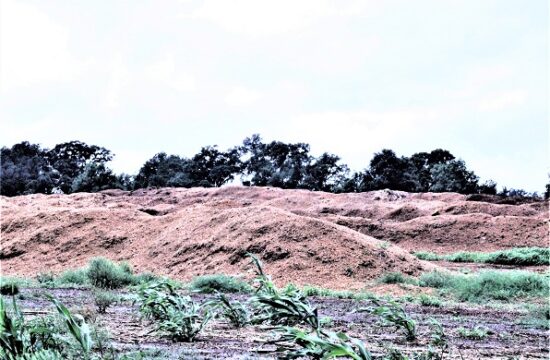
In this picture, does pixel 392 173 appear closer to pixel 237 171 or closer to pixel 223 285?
pixel 237 171

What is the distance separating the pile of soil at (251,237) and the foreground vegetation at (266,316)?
1749 mm

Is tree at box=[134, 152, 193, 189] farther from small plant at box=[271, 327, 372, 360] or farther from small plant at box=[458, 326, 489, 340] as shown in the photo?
small plant at box=[271, 327, 372, 360]

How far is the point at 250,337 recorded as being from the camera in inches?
251

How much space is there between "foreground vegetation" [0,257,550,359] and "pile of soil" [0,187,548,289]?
175 cm

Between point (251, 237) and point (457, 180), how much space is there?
3808 cm

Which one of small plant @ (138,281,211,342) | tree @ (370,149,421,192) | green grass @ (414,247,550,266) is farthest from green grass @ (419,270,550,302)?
tree @ (370,149,421,192)

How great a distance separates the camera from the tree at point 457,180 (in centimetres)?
5241

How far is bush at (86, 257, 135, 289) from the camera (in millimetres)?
13973

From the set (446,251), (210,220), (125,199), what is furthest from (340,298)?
(125,199)

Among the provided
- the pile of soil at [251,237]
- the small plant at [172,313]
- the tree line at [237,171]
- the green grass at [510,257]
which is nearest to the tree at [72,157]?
the tree line at [237,171]

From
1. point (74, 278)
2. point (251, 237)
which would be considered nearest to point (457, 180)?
point (251, 237)

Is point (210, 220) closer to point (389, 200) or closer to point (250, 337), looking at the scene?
point (250, 337)

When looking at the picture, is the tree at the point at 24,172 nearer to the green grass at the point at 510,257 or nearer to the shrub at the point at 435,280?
the green grass at the point at 510,257

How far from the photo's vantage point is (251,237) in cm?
1798
